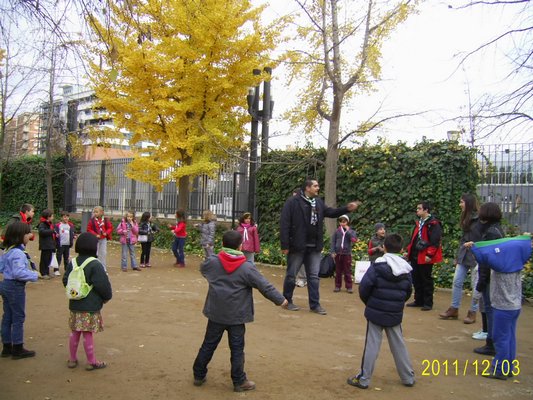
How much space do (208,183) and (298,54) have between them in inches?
239

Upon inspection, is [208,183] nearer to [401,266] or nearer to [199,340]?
[199,340]

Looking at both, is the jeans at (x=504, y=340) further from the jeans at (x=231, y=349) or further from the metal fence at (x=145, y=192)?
the metal fence at (x=145, y=192)

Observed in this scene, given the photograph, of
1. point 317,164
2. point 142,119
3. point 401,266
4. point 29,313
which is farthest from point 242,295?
point 142,119

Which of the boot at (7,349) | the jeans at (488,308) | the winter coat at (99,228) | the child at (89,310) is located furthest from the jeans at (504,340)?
the winter coat at (99,228)

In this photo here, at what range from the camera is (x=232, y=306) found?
4.27 m

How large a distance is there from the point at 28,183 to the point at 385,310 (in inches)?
980

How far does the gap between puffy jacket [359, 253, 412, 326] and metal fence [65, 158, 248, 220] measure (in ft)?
33.0

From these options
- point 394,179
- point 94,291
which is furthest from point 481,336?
point 394,179

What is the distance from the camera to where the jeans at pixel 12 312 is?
500 centimetres

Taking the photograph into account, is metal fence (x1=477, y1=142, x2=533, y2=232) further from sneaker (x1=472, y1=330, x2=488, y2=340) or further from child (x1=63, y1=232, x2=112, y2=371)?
child (x1=63, y1=232, x2=112, y2=371)

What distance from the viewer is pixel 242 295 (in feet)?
14.2

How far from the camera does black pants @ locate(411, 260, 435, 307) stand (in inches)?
309

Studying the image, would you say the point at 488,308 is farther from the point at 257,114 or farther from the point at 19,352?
Result: the point at 257,114

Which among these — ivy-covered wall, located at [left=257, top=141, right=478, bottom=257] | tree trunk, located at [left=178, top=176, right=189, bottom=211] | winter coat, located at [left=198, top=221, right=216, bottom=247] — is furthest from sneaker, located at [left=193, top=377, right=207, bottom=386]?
tree trunk, located at [left=178, top=176, right=189, bottom=211]
